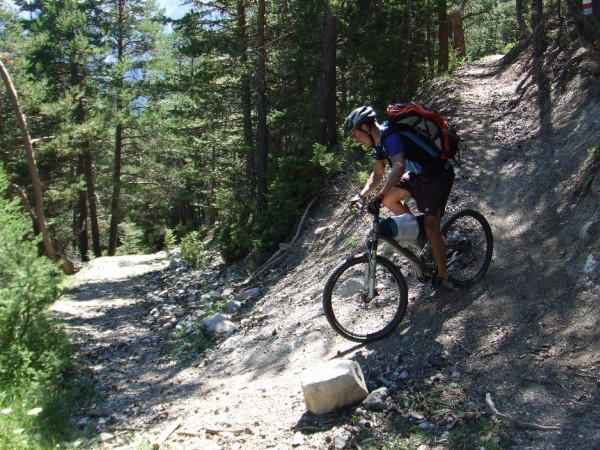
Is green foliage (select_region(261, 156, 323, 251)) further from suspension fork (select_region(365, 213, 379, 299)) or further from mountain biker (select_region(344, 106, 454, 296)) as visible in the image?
suspension fork (select_region(365, 213, 379, 299))

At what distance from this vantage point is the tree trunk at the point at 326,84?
492 inches

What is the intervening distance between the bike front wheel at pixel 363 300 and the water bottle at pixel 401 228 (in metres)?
0.27

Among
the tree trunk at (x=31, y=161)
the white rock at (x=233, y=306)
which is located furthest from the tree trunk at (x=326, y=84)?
the tree trunk at (x=31, y=161)

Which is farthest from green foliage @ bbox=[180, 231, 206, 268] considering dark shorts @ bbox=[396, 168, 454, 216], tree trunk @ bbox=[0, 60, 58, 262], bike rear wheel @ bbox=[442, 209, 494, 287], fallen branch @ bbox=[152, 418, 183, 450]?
dark shorts @ bbox=[396, 168, 454, 216]

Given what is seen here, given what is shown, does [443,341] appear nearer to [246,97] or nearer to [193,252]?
[193,252]

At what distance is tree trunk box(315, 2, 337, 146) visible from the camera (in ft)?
41.0

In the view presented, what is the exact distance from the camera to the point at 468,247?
5887mm

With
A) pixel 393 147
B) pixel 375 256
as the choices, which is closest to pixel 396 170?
pixel 393 147

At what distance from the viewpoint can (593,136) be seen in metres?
7.47

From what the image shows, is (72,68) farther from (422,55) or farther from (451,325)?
(451,325)

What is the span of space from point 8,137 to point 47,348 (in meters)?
14.7

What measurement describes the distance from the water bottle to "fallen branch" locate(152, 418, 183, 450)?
288 cm

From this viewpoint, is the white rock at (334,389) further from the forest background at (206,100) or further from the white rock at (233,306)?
the white rock at (233,306)

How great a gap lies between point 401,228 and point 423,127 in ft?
3.40
